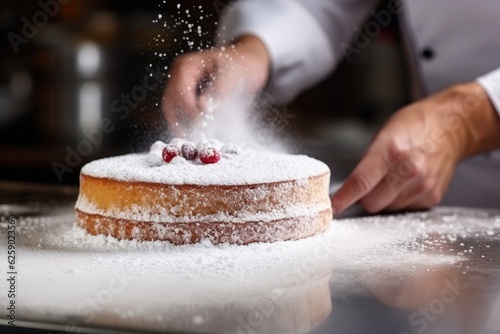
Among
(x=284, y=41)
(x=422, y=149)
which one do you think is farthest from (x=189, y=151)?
(x=284, y=41)

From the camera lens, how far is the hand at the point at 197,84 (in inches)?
62.7

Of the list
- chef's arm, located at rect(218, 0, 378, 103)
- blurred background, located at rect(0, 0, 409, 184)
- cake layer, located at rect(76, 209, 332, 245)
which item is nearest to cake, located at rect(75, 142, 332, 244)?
cake layer, located at rect(76, 209, 332, 245)

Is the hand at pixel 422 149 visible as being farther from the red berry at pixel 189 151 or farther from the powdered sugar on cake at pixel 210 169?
the red berry at pixel 189 151

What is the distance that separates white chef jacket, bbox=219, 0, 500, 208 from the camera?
241 cm

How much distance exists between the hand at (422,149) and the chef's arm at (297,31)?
61 cm

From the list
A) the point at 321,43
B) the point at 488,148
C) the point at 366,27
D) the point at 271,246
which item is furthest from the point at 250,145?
the point at 366,27

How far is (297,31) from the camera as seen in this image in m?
2.53

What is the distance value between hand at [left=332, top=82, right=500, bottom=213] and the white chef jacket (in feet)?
1.48

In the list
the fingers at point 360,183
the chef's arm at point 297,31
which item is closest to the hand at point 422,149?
the fingers at point 360,183

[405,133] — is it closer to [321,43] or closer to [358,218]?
[358,218]

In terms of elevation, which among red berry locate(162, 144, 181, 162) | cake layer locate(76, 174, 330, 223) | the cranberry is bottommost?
cake layer locate(76, 174, 330, 223)

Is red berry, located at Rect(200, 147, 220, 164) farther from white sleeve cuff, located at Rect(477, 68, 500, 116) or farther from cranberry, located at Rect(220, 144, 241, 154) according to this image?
white sleeve cuff, located at Rect(477, 68, 500, 116)

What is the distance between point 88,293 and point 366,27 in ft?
10.7

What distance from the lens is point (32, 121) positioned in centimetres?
453
